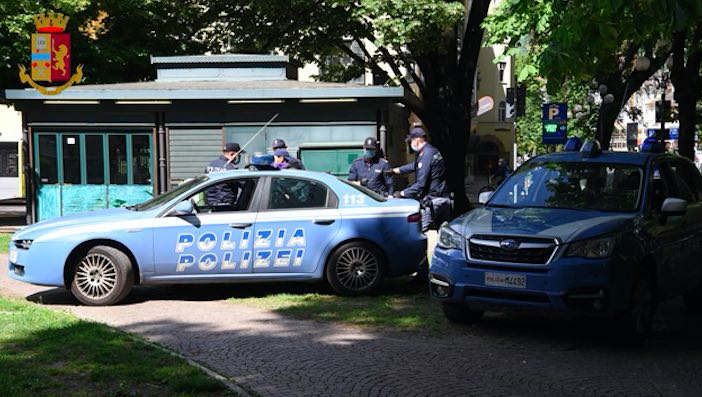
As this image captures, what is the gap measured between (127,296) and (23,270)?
115 centimetres

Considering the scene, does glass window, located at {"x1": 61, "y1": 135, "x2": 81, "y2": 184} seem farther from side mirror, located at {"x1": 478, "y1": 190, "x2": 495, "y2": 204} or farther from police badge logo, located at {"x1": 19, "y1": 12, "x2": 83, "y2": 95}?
side mirror, located at {"x1": 478, "y1": 190, "x2": 495, "y2": 204}

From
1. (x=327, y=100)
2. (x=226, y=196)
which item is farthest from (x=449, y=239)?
(x=327, y=100)

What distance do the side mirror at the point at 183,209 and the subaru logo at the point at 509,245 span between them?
11.8ft

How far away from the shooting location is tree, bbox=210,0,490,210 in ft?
69.2

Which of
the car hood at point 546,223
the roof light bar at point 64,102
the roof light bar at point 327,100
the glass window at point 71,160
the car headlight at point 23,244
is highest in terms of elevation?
the roof light bar at point 64,102

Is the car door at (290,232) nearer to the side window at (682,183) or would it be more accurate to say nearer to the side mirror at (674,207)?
the side mirror at (674,207)

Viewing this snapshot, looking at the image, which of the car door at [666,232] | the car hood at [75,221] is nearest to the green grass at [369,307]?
the car hood at [75,221]

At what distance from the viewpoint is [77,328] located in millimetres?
7180

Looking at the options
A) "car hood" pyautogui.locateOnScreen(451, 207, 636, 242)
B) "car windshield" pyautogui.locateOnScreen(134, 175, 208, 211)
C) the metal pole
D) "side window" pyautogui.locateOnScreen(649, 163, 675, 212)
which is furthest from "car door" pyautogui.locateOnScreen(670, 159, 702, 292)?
the metal pole

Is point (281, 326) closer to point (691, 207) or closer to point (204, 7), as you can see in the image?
point (691, 207)

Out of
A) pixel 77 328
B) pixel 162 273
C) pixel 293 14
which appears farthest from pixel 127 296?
pixel 293 14

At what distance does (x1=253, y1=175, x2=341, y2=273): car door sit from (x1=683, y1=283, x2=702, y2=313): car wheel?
4144 mm

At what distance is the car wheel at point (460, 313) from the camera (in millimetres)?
7906

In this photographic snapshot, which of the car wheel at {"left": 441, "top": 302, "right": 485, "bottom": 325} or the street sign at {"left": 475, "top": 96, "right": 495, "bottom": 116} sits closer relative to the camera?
the car wheel at {"left": 441, "top": 302, "right": 485, "bottom": 325}
